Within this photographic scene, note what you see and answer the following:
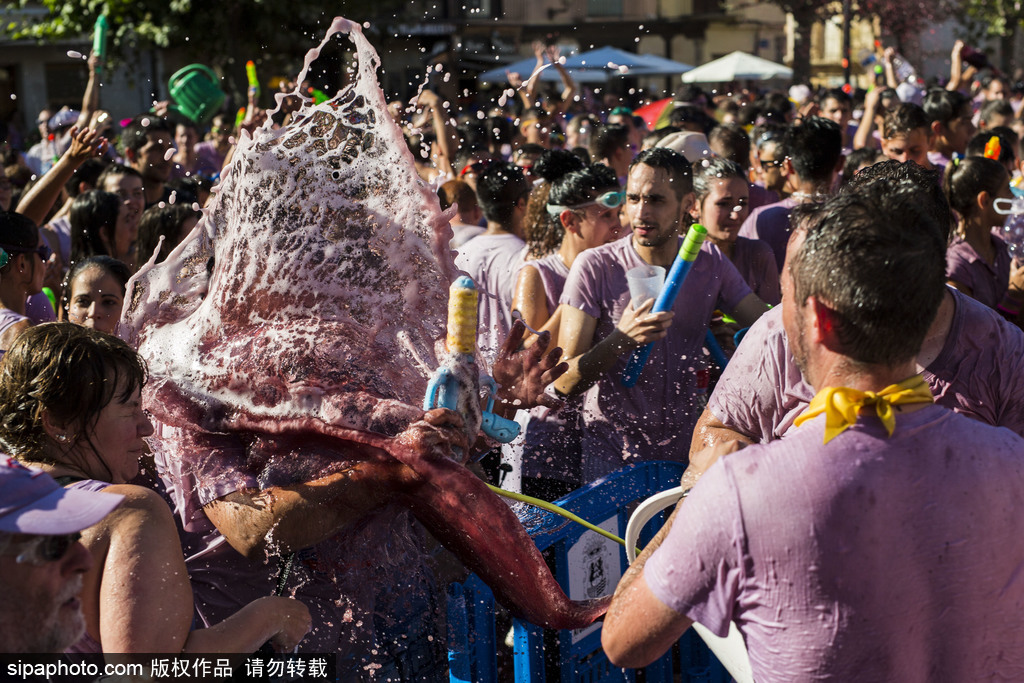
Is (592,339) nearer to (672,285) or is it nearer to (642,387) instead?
(642,387)

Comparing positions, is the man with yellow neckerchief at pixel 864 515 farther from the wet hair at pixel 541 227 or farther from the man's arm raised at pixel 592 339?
the wet hair at pixel 541 227

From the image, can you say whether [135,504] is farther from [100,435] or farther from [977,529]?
[977,529]

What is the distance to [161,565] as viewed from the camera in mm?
2004

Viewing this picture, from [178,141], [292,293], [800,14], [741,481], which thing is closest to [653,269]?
[292,293]

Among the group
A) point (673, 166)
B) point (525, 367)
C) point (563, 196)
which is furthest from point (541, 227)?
point (525, 367)

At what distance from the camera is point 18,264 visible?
3.96 m

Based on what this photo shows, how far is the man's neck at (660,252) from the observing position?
13.9 feet

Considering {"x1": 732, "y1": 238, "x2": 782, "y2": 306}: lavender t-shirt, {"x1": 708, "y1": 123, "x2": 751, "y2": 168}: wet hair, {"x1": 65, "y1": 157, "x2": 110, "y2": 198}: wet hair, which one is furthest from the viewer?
{"x1": 708, "y1": 123, "x2": 751, "y2": 168}: wet hair

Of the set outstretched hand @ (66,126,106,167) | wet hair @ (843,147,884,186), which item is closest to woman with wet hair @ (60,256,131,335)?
outstretched hand @ (66,126,106,167)

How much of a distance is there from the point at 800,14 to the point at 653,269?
30.5 m

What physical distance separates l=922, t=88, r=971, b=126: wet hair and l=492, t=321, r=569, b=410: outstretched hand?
6.83m

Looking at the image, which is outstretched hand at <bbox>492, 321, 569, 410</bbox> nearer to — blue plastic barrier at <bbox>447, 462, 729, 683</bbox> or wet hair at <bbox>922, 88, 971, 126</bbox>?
blue plastic barrier at <bbox>447, 462, 729, 683</bbox>

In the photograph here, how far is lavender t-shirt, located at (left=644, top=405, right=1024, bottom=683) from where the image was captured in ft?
5.70

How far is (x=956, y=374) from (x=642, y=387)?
1.74 metres
